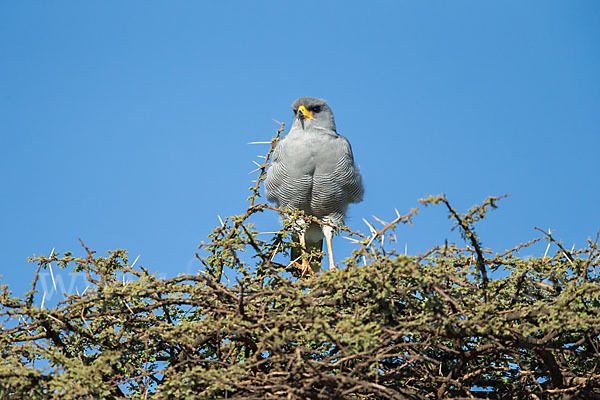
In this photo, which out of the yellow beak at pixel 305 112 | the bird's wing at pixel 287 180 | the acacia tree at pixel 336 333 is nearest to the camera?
the acacia tree at pixel 336 333

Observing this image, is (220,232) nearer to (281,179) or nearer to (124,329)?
(124,329)

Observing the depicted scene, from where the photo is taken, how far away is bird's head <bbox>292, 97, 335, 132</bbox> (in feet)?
20.0

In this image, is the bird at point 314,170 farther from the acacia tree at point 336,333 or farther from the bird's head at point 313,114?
the acacia tree at point 336,333

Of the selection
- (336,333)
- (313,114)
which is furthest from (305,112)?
(336,333)

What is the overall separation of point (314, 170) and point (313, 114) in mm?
567

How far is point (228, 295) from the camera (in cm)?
297

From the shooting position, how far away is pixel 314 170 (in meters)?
5.95

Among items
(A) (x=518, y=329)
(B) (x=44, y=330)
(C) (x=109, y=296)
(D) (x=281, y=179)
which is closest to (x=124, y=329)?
(C) (x=109, y=296)

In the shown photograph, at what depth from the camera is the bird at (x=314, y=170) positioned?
591cm

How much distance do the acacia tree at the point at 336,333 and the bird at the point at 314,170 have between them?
2434 millimetres

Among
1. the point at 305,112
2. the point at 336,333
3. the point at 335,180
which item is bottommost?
the point at 336,333

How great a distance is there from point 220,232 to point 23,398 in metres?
1.34

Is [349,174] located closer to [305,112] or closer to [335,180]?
[335,180]

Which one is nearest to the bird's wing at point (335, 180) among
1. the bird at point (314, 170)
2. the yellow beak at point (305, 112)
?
the bird at point (314, 170)
